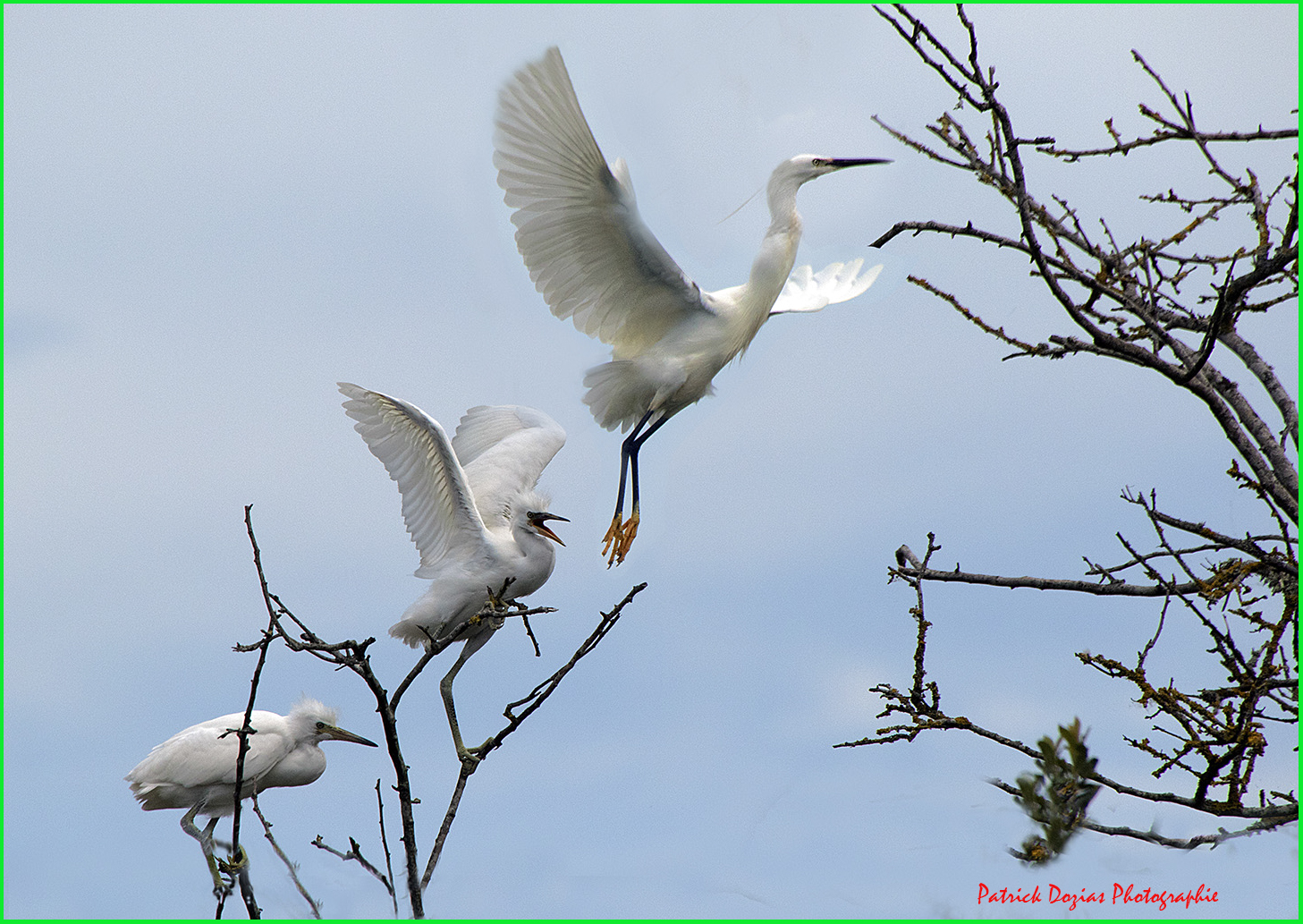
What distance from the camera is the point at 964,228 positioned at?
3342 mm

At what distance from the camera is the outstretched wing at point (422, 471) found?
5.17 m

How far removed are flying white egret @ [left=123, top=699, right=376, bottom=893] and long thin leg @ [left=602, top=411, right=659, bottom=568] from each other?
176 cm

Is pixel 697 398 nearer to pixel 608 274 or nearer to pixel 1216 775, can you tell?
pixel 608 274

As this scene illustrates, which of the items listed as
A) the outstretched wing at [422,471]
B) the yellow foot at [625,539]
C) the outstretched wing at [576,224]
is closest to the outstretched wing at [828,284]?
the outstretched wing at [576,224]

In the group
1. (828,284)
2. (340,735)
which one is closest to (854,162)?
(828,284)

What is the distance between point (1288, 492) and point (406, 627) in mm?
3892

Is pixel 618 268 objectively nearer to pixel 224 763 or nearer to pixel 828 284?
pixel 828 284

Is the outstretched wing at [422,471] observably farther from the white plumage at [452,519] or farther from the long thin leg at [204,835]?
the long thin leg at [204,835]

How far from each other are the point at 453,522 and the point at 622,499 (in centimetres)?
100

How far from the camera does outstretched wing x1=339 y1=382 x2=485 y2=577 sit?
517 centimetres

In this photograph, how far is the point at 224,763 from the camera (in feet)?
18.6

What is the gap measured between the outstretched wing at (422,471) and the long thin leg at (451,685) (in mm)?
549

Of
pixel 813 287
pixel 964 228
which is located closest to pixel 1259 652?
pixel 964 228

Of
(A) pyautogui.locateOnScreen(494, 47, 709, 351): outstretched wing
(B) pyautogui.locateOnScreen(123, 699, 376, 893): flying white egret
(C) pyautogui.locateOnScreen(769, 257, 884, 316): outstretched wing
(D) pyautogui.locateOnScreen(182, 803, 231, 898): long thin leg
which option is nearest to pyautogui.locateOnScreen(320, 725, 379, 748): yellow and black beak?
(B) pyautogui.locateOnScreen(123, 699, 376, 893): flying white egret
